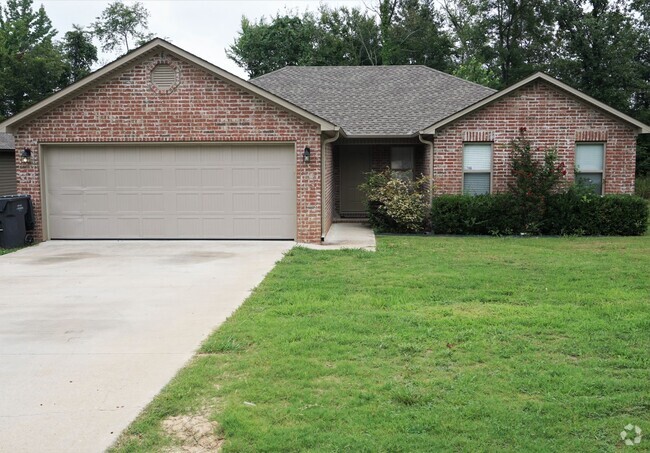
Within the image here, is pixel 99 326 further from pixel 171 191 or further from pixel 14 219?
pixel 14 219

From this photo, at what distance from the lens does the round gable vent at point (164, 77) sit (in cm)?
1444

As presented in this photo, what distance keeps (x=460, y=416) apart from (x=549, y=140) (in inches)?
515

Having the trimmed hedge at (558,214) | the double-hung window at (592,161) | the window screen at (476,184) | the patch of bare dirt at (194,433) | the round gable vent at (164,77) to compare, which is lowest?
the patch of bare dirt at (194,433)

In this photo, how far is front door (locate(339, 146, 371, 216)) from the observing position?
20516 millimetres

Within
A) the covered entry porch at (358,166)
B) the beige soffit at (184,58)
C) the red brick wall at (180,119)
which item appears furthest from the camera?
the covered entry porch at (358,166)

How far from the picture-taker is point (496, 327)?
275 inches

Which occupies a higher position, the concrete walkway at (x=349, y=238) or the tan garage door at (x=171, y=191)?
the tan garage door at (x=171, y=191)

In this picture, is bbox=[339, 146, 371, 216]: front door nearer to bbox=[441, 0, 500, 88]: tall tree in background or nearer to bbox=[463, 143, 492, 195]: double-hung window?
bbox=[463, 143, 492, 195]: double-hung window

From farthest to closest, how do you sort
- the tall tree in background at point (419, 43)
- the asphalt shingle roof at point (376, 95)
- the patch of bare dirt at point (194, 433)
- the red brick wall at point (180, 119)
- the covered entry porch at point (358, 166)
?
the tall tree in background at point (419, 43) < the covered entry porch at point (358, 166) < the asphalt shingle roof at point (376, 95) < the red brick wall at point (180, 119) < the patch of bare dirt at point (194, 433)

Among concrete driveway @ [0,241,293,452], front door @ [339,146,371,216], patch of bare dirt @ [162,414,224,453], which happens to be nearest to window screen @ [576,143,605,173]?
front door @ [339,146,371,216]

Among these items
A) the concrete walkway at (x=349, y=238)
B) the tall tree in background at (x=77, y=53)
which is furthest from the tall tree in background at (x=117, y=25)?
the concrete walkway at (x=349, y=238)

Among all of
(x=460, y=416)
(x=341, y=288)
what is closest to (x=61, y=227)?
(x=341, y=288)

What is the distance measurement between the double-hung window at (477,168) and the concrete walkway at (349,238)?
286 cm

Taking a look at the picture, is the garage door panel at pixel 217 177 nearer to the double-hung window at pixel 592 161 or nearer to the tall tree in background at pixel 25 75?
the double-hung window at pixel 592 161
